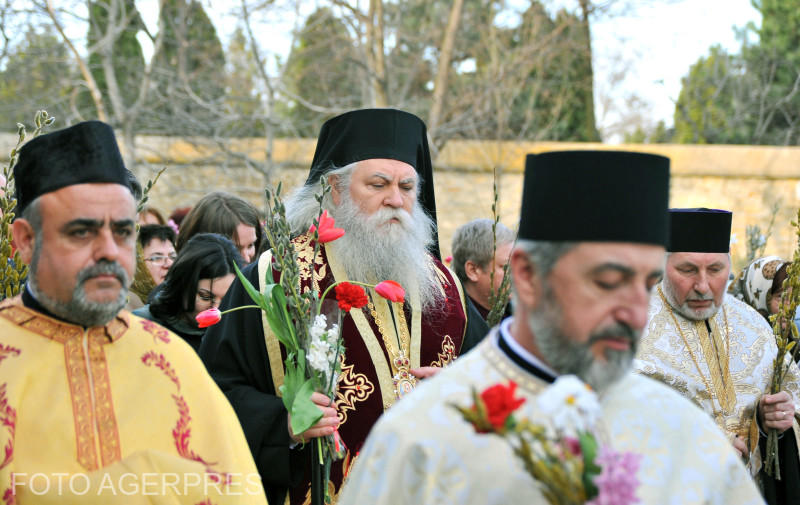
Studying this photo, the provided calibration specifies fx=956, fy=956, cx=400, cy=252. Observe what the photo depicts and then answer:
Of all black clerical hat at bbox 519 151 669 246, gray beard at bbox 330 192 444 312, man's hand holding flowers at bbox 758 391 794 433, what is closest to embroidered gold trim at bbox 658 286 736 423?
man's hand holding flowers at bbox 758 391 794 433

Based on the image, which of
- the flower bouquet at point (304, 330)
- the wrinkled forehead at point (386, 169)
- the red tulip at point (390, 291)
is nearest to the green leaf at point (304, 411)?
the flower bouquet at point (304, 330)

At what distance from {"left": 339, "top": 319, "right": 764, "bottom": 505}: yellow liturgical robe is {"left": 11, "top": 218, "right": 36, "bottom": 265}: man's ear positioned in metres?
1.14

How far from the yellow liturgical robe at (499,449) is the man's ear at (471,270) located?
10.6 feet

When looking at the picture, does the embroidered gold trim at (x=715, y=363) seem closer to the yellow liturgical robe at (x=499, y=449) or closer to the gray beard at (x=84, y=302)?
the yellow liturgical robe at (x=499, y=449)

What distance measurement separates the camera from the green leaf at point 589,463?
181 centimetres

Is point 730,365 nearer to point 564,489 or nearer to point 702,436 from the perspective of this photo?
point 702,436

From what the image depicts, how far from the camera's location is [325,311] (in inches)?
159

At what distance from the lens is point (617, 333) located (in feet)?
6.99

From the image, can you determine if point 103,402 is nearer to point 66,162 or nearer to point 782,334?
point 66,162

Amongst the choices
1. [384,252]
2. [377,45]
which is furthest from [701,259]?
[377,45]

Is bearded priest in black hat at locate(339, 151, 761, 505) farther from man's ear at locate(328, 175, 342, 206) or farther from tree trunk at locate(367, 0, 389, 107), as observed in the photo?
tree trunk at locate(367, 0, 389, 107)

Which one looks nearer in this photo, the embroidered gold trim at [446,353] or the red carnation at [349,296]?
the red carnation at [349,296]

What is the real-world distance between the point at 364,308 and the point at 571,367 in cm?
209

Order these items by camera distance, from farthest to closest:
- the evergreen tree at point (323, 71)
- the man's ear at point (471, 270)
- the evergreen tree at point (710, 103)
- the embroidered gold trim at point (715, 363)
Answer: the evergreen tree at point (710, 103) < the evergreen tree at point (323, 71) < the man's ear at point (471, 270) < the embroidered gold trim at point (715, 363)
